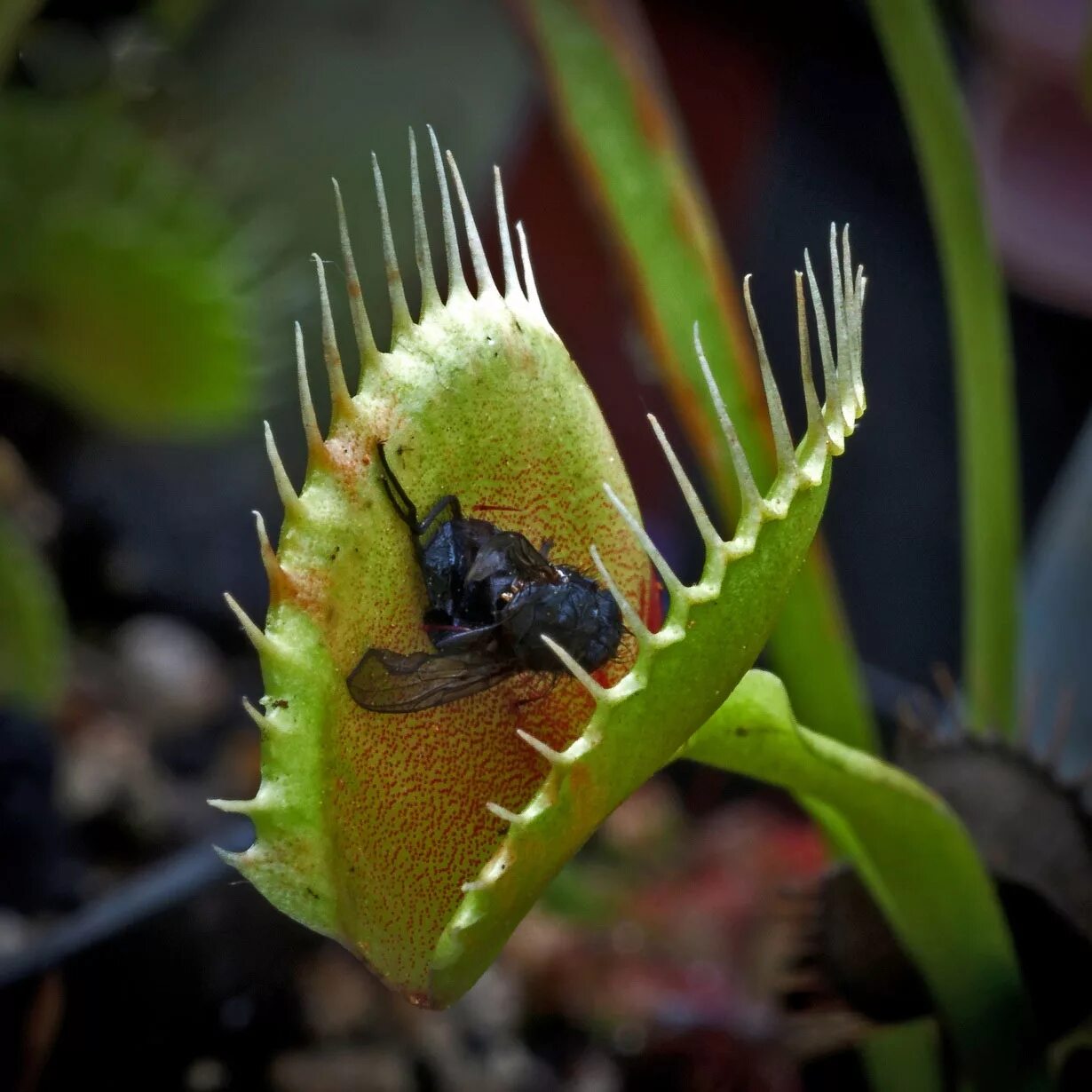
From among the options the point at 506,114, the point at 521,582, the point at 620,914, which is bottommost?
the point at 620,914

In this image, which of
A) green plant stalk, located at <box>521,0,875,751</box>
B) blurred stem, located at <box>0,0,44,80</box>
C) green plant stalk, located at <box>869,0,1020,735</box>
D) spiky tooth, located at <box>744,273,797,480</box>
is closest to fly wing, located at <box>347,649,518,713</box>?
spiky tooth, located at <box>744,273,797,480</box>

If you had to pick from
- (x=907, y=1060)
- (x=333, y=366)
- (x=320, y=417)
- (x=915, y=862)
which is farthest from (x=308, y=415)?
(x=320, y=417)

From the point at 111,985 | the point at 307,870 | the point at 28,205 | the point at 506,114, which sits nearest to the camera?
the point at 307,870

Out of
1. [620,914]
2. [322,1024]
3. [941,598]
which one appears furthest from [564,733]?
[941,598]

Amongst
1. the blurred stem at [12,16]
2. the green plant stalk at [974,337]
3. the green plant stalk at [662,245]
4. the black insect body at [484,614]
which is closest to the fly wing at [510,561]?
the black insect body at [484,614]

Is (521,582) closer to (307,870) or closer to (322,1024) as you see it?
(307,870)

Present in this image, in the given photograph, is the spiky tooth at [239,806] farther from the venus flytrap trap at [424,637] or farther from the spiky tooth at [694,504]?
the spiky tooth at [694,504]

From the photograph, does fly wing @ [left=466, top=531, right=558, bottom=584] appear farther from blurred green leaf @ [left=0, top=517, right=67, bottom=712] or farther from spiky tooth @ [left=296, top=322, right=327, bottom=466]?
blurred green leaf @ [left=0, top=517, right=67, bottom=712]
